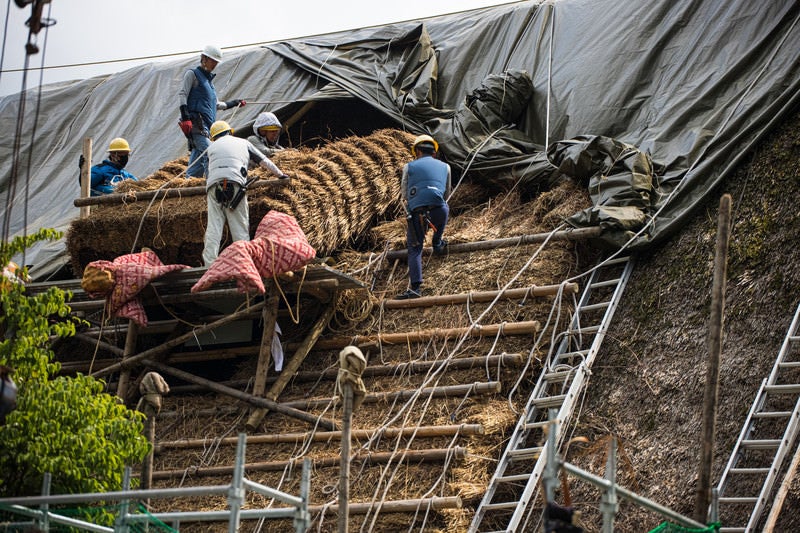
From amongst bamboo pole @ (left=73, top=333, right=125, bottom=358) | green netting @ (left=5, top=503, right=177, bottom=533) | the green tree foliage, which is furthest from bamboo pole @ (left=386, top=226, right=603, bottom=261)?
green netting @ (left=5, top=503, right=177, bottom=533)

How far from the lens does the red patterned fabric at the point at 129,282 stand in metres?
10.4

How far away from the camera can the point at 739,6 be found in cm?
1195

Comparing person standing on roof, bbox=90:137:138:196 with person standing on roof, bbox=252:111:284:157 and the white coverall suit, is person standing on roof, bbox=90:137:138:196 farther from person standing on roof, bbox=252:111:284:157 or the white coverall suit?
the white coverall suit

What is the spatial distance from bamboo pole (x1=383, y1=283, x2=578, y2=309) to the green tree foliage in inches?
132

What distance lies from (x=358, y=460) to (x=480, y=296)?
2022 millimetres

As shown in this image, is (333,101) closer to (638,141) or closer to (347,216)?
(347,216)

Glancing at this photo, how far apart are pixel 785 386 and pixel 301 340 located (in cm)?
441

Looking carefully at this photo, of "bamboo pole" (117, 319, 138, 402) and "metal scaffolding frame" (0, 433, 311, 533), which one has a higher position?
"bamboo pole" (117, 319, 138, 402)

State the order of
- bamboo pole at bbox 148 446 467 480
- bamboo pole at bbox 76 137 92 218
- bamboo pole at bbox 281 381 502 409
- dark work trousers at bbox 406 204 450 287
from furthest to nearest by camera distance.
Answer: bamboo pole at bbox 76 137 92 218 < dark work trousers at bbox 406 204 450 287 < bamboo pole at bbox 281 381 502 409 < bamboo pole at bbox 148 446 467 480

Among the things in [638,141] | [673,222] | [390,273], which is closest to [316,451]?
[390,273]

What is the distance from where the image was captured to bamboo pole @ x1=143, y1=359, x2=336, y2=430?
9976 mm

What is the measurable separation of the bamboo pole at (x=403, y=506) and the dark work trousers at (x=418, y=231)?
2710 millimetres

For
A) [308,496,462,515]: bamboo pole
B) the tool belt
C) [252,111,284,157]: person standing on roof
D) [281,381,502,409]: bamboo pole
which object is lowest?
[308,496,462,515]: bamboo pole

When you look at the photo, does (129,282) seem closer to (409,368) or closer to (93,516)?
(409,368)
